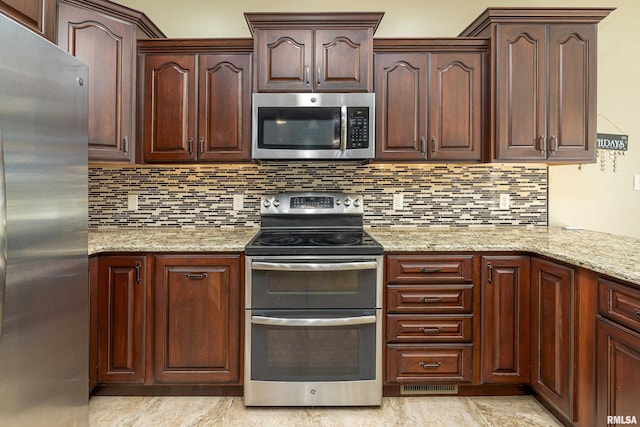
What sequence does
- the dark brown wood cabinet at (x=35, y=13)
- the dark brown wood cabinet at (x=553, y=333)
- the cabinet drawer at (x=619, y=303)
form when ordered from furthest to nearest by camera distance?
the dark brown wood cabinet at (x=553, y=333), the dark brown wood cabinet at (x=35, y=13), the cabinet drawer at (x=619, y=303)

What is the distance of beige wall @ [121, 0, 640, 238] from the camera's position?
2.78 m

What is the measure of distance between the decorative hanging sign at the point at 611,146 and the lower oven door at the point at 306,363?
209 cm

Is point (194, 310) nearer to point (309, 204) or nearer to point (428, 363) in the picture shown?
point (309, 204)

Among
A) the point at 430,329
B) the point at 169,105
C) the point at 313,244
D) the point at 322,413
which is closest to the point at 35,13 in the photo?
the point at 169,105

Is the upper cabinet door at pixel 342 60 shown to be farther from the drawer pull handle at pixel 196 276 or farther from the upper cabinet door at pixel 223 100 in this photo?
the drawer pull handle at pixel 196 276

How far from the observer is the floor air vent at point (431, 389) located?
2.20 meters

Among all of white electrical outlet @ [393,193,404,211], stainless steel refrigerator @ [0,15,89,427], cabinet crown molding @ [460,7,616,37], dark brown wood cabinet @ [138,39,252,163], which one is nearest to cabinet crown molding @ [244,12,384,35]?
dark brown wood cabinet @ [138,39,252,163]

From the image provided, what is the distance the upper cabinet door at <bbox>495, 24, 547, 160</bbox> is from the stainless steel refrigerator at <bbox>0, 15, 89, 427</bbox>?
7.26 ft

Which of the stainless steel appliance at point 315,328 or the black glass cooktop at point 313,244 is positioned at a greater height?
the black glass cooktop at point 313,244

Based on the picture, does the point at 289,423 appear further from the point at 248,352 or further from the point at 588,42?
the point at 588,42

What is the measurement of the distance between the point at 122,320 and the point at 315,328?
1034 mm

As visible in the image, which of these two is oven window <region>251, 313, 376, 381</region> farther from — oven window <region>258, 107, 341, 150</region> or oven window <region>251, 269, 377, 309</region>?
oven window <region>258, 107, 341, 150</region>

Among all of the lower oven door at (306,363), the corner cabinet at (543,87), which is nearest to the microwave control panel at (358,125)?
the corner cabinet at (543,87)

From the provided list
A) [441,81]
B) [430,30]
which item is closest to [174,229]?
[441,81]
